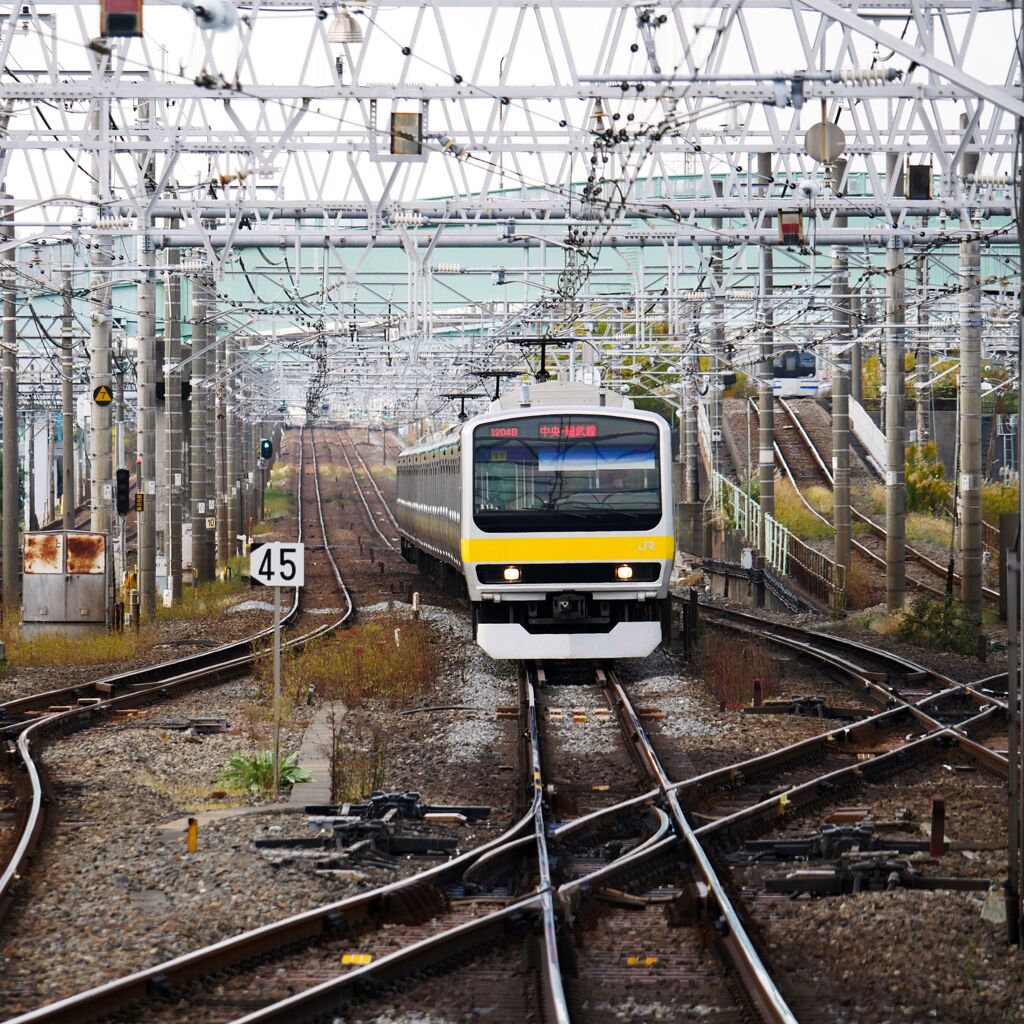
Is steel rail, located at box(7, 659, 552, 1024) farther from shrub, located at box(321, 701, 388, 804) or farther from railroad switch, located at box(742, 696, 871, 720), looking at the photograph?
railroad switch, located at box(742, 696, 871, 720)

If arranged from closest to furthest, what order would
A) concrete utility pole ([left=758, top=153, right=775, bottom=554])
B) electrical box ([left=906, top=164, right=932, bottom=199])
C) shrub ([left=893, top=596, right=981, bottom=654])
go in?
electrical box ([left=906, top=164, right=932, bottom=199])
shrub ([left=893, top=596, right=981, bottom=654])
concrete utility pole ([left=758, top=153, right=775, bottom=554])

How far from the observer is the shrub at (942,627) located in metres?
20.9

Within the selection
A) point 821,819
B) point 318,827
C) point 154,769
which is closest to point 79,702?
point 154,769

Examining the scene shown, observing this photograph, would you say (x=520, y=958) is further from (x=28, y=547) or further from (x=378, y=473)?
(x=378, y=473)

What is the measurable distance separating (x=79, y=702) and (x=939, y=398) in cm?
3950

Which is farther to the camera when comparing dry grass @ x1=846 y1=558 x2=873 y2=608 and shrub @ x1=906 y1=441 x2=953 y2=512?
shrub @ x1=906 y1=441 x2=953 y2=512

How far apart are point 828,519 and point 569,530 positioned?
989 inches

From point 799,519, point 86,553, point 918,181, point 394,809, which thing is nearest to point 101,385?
Result: point 86,553

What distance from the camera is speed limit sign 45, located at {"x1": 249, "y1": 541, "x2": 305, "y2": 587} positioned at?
40.4 ft

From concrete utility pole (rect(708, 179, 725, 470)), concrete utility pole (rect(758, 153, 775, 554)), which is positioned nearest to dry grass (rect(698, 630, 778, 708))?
concrete utility pole (rect(708, 179, 725, 470))

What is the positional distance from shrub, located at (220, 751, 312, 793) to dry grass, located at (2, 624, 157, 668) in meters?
8.87

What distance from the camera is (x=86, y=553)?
21641mm

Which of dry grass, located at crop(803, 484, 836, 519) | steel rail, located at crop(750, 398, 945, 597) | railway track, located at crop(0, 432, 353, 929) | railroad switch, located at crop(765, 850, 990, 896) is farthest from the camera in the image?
dry grass, located at crop(803, 484, 836, 519)

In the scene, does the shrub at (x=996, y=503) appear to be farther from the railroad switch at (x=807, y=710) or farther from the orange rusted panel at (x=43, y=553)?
the railroad switch at (x=807, y=710)
